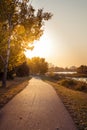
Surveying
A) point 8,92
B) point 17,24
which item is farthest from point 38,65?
point 8,92

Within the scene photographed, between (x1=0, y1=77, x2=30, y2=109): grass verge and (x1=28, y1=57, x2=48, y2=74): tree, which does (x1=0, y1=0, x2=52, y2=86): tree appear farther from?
(x1=28, y1=57, x2=48, y2=74): tree

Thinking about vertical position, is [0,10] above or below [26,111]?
above

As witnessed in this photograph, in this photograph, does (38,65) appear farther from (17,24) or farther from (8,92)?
(8,92)

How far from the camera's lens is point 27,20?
95.3 feet

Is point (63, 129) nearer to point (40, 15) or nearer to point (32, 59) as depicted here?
point (40, 15)

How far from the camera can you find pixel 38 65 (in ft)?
466

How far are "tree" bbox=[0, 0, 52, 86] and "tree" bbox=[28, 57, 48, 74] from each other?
357 feet

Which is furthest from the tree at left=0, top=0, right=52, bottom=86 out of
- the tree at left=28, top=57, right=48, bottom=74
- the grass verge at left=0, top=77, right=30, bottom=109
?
the tree at left=28, top=57, right=48, bottom=74

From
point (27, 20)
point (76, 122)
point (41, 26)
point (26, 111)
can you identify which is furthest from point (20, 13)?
point (76, 122)

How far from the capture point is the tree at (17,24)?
27969mm

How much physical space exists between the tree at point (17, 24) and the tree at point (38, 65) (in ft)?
357

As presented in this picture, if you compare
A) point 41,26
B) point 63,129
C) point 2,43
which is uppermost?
point 41,26

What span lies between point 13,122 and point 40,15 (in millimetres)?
21360

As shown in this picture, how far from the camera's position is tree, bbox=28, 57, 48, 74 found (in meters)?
140
